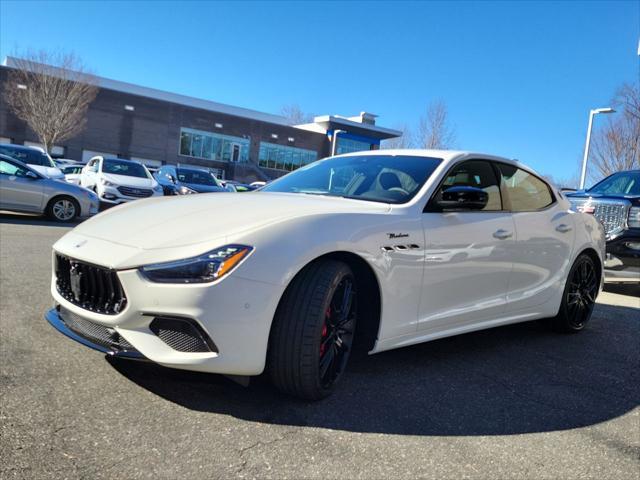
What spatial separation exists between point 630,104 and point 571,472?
20061mm

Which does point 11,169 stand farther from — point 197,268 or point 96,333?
point 197,268

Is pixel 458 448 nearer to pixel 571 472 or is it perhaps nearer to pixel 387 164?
pixel 571 472

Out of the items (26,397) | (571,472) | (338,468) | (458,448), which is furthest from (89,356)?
(571,472)

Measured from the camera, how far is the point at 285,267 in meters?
2.57

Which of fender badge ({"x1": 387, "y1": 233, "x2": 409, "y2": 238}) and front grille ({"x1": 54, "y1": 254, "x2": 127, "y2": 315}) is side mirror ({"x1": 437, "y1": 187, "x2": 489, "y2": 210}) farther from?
front grille ({"x1": 54, "y1": 254, "x2": 127, "y2": 315})

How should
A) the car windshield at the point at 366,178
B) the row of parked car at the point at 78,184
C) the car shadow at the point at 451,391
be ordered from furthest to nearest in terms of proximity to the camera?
the row of parked car at the point at 78,184 < the car windshield at the point at 366,178 < the car shadow at the point at 451,391

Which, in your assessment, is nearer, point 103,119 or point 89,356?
point 89,356

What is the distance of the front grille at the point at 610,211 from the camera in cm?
733

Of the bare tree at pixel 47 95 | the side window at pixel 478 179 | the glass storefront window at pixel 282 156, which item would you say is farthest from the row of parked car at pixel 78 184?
the glass storefront window at pixel 282 156

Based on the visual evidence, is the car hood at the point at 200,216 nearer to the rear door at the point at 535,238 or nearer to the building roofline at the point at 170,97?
the rear door at the point at 535,238

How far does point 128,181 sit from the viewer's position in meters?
14.4

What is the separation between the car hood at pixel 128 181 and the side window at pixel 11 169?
3.21 metres

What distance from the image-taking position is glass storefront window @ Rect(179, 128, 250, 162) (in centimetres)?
4941

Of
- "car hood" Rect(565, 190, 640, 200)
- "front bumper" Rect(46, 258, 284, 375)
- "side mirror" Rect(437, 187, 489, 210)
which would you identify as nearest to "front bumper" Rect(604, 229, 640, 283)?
"car hood" Rect(565, 190, 640, 200)
